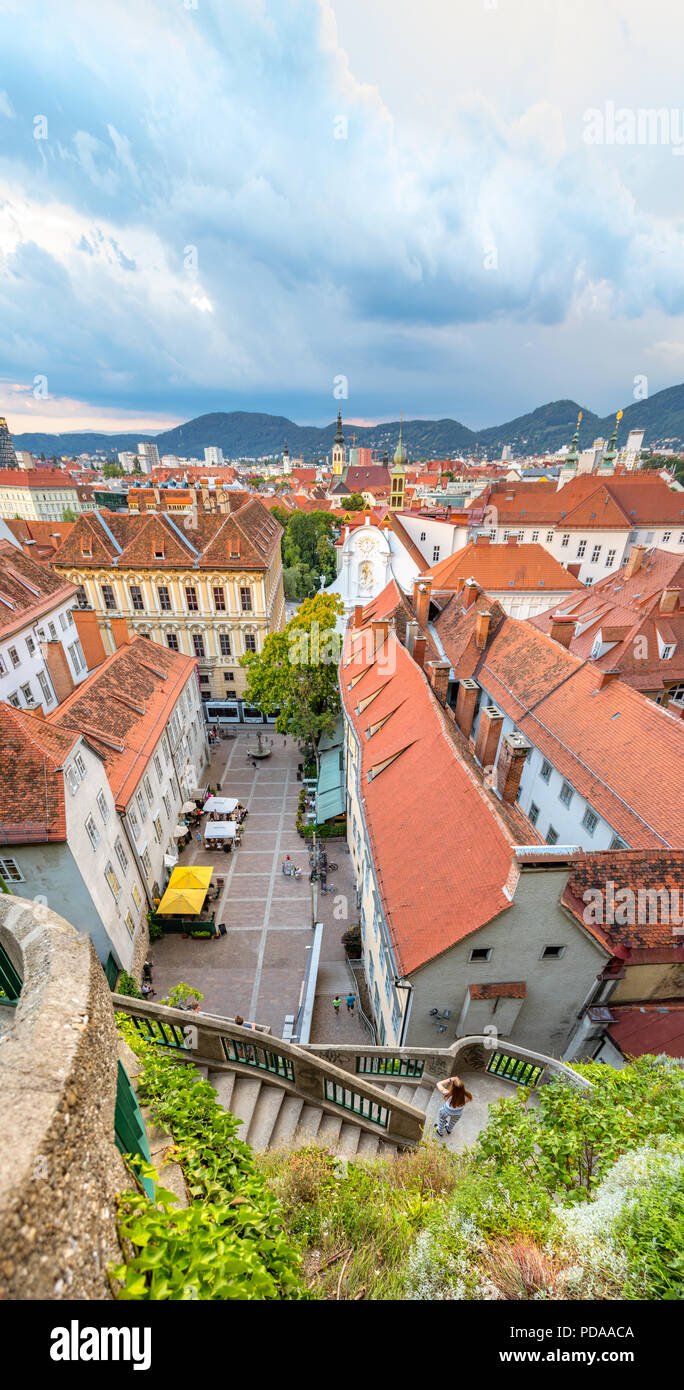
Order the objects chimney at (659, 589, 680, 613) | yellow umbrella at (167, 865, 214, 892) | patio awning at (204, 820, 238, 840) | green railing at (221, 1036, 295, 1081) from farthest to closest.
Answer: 1. chimney at (659, 589, 680, 613)
2. patio awning at (204, 820, 238, 840)
3. yellow umbrella at (167, 865, 214, 892)
4. green railing at (221, 1036, 295, 1081)

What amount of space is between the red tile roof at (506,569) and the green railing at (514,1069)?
135 ft

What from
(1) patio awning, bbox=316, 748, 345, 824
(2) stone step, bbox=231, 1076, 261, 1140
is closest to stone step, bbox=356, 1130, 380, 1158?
(2) stone step, bbox=231, 1076, 261, 1140

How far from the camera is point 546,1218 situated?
19.1 feet

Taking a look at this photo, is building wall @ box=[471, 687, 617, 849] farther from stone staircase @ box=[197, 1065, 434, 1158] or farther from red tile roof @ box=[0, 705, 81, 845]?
red tile roof @ box=[0, 705, 81, 845]

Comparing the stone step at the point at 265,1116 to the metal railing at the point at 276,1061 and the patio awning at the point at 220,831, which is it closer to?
the metal railing at the point at 276,1061

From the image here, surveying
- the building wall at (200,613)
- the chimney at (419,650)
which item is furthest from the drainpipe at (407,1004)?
the building wall at (200,613)

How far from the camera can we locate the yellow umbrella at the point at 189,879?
22.8 metres

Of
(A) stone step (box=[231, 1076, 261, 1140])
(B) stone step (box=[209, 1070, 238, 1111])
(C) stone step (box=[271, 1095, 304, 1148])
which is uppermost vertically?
(B) stone step (box=[209, 1070, 238, 1111])

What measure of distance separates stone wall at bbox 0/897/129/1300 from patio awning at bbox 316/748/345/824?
2259 centimetres

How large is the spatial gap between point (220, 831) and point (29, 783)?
1318 centimetres

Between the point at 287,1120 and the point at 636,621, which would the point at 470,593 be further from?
the point at 287,1120

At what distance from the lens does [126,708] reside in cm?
2434

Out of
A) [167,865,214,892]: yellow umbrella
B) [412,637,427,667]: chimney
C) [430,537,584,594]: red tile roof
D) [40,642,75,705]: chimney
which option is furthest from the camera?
[430,537,584,594]: red tile roof

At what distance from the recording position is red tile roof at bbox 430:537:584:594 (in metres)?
48.1
